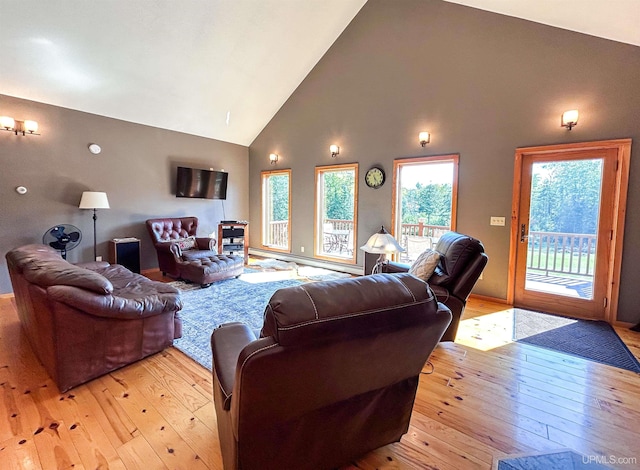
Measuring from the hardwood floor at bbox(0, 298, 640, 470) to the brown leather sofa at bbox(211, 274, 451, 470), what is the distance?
1.52ft

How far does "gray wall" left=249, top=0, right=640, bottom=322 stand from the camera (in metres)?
3.29

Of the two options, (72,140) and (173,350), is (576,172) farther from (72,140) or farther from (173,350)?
(72,140)

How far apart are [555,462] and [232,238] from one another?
5258mm

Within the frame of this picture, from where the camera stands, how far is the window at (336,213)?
5602 millimetres

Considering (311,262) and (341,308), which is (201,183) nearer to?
(311,262)

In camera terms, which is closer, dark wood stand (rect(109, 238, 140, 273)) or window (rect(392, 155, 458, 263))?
window (rect(392, 155, 458, 263))

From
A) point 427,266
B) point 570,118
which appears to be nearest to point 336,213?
point 427,266

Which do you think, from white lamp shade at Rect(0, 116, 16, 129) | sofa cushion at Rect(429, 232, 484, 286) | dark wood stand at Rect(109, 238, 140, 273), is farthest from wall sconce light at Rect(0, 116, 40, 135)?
sofa cushion at Rect(429, 232, 484, 286)

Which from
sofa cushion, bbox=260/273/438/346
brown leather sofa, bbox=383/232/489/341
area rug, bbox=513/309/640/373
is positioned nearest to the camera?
sofa cushion, bbox=260/273/438/346

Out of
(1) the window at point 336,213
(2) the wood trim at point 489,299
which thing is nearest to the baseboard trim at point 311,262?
(1) the window at point 336,213

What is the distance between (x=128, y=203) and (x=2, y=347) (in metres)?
3.04

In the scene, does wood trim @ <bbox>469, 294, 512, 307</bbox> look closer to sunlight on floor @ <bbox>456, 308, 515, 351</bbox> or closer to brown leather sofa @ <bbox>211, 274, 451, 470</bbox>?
sunlight on floor @ <bbox>456, 308, 515, 351</bbox>

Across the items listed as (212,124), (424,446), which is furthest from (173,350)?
(212,124)

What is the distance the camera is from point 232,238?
573cm
